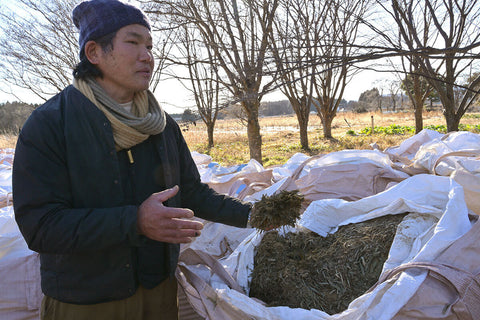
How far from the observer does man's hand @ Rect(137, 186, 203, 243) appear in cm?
108

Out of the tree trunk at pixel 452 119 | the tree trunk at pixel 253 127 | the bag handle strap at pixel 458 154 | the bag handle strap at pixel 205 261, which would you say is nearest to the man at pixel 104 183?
the bag handle strap at pixel 205 261

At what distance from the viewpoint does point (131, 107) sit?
141 centimetres

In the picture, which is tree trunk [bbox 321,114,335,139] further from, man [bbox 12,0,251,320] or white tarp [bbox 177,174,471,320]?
man [bbox 12,0,251,320]

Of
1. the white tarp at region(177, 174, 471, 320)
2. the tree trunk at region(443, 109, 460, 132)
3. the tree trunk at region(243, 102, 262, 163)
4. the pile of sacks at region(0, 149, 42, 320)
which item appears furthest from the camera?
the tree trunk at region(243, 102, 262, 163)

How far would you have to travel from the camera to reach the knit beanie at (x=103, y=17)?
1.26 metres

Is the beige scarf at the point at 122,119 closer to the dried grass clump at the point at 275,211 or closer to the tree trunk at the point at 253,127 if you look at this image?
the dried grass clump at the point at 275,211

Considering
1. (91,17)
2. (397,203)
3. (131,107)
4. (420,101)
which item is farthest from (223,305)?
(420,101)

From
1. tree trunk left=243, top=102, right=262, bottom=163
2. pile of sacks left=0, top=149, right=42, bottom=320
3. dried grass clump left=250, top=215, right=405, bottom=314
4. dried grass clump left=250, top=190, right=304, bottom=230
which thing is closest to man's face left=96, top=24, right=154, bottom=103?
dried grass clump left=250, top=190, right=304, bottom=230

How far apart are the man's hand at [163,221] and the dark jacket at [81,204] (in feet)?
0.10

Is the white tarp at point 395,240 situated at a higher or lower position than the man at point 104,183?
lower

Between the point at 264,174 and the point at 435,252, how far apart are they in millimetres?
1959

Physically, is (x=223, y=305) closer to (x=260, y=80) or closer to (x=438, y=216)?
(x=438, y=216)

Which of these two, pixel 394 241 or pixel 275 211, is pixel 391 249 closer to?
pixel 394 241

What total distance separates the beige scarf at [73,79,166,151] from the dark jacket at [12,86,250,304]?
0.09 feet
